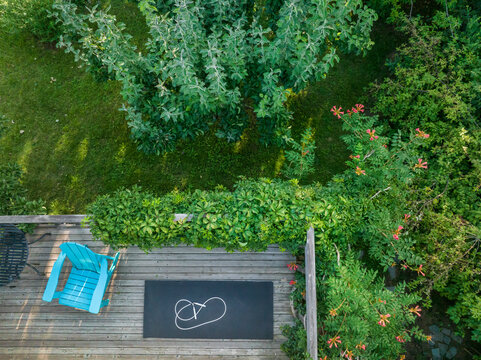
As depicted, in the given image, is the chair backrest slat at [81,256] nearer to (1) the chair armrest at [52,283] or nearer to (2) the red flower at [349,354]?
(1) the chair armrest at [52,283]

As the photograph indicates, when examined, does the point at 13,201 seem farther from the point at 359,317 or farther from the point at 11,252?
the point at 359,317

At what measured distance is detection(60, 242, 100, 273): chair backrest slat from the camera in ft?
14.3

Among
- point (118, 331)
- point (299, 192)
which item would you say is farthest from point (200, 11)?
point (118, 331)

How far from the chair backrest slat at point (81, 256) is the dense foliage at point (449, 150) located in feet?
16.2

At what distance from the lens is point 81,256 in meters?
4.53

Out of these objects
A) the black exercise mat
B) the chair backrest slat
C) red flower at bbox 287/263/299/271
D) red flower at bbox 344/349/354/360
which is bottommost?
red flower at bbox 344/349/354/360

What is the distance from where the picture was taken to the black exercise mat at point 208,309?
477cm

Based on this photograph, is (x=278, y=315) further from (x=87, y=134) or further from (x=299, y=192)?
(x=87, y=134)

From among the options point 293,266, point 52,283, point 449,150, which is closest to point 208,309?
point 293,266

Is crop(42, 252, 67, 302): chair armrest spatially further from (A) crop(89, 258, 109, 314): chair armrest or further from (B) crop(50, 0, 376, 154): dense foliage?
(B) crop(50, 0, 376, 154): dense foliage

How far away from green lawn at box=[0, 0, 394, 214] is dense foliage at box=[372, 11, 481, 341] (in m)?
1.42

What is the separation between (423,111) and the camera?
17.2ft

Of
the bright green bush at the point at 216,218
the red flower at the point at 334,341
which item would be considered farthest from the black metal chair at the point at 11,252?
the red flower at the point at 334,341

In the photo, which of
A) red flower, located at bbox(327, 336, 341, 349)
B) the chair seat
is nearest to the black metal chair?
the chair seat
